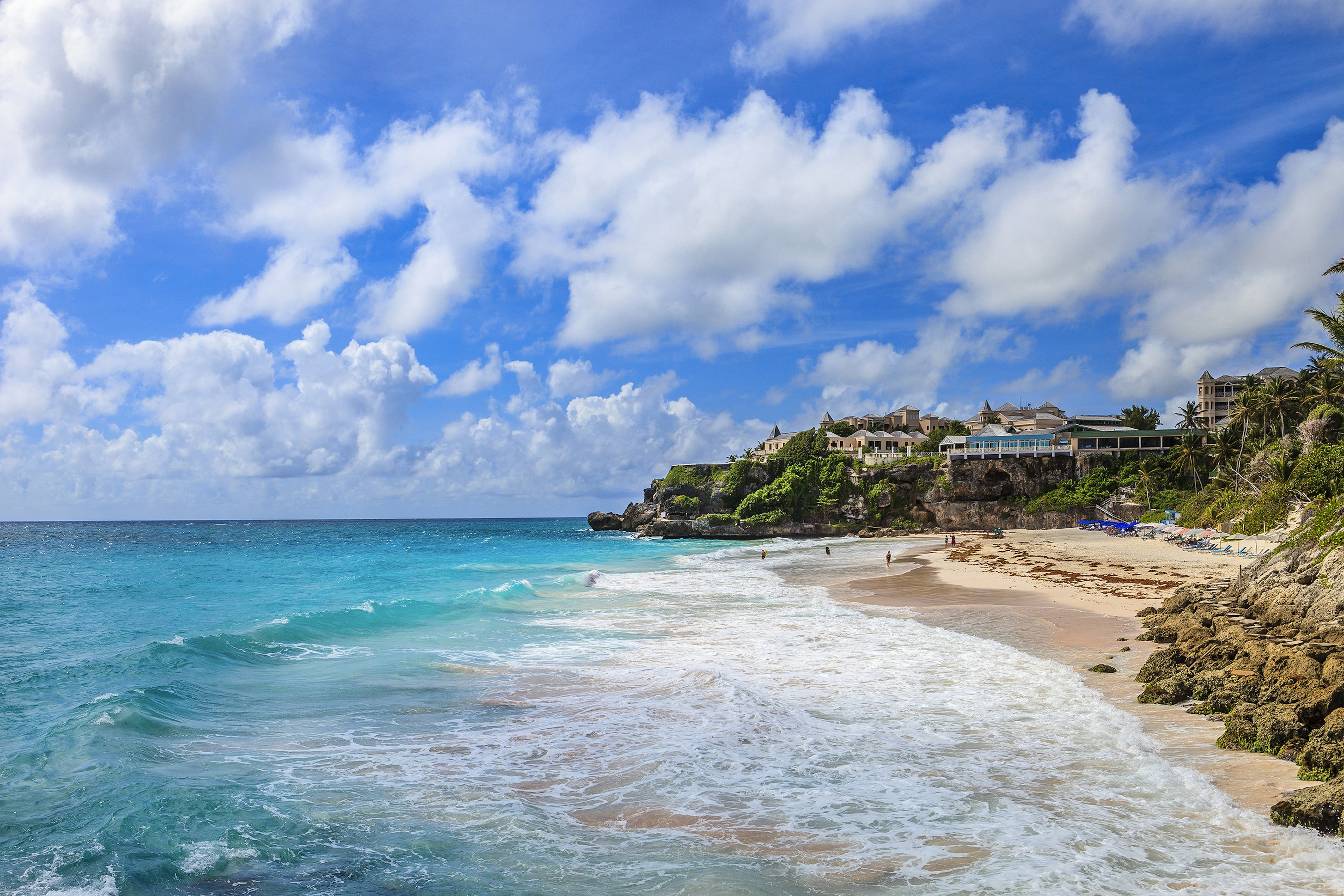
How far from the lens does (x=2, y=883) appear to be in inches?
278

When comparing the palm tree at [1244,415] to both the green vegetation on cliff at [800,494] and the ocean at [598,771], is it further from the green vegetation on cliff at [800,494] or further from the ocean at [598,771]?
the ocean at [598,771]

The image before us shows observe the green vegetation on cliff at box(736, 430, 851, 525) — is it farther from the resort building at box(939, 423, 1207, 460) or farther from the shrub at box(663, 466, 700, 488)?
the resort building at box(939, 423, 1207, 460)

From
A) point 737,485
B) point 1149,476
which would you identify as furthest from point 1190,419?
point 737,485

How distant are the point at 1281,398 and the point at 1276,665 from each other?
166 feet

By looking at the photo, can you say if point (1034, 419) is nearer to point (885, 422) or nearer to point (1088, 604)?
point (885, 422)

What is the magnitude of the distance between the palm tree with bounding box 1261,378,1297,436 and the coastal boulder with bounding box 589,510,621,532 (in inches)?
3242

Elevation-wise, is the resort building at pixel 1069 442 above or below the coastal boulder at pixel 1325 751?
above

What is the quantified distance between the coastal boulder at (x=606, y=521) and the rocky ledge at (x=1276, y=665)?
3816 inches

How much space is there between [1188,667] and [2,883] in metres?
17.3

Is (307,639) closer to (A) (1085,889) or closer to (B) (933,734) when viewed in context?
(B) (933,734)

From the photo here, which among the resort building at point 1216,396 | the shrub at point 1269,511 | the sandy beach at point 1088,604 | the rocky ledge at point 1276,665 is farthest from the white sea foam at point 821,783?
the resort building at point 1216,396

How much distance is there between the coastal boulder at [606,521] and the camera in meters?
113

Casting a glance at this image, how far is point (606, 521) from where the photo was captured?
371 ft

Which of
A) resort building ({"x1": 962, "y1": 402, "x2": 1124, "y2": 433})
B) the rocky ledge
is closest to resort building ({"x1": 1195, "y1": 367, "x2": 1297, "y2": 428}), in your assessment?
resort building ({"x1": 962, "y1": 402, "x2": 1124, "y2": 433})
